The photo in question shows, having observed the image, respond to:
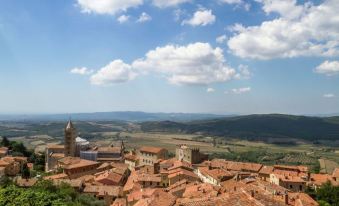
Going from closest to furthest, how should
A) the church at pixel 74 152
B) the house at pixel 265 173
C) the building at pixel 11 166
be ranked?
the building at pixel 11 166, the house at pixel 265 173, the church at pixel 74 152

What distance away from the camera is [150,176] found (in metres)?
68.0

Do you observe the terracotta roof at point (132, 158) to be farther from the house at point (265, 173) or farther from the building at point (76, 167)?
the house at point (265, 173)

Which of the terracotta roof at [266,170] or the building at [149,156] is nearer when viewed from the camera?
the terracotta roof at [266,170]

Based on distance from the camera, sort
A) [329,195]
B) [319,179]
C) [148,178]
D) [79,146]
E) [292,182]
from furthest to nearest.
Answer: [79,146]
[319,179]
[292,182]
[148,178]
[329,195]

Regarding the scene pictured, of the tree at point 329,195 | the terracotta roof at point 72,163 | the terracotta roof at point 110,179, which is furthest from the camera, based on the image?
the terracotta roof at point 72,163

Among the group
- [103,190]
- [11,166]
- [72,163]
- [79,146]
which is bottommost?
[103,190]

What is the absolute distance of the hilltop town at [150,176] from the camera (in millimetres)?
52750

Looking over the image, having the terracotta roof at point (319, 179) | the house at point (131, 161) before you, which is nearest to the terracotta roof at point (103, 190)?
the house at point (131, 161)

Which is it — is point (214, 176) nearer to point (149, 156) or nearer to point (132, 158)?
point (149, 156)

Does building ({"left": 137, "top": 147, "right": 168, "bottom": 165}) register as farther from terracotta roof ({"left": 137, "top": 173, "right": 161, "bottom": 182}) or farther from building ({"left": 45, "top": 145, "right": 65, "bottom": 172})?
terracotta roof ({"left": 137, "top": 173, "right": 161, "bottom": 182})

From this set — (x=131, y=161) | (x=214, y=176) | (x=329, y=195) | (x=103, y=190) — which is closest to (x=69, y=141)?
(x=131, y=161)

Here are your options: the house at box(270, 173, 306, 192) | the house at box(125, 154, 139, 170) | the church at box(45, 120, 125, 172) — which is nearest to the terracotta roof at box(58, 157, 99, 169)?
the church at box(45, 120, 125, 172)

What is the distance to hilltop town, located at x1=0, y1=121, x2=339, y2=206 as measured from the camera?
173ft

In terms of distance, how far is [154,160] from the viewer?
95.6m
